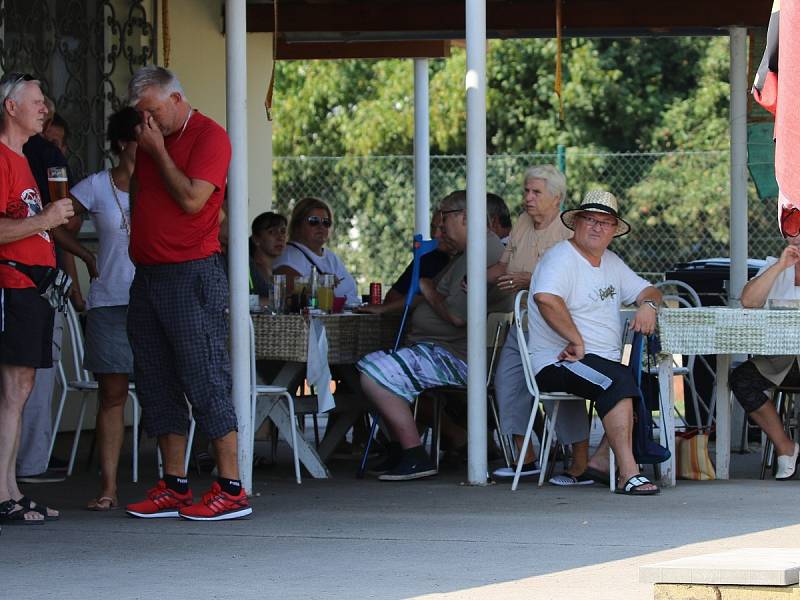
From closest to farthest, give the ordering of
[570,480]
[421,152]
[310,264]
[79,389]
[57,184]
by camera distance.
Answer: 1. [57,184]
2. [570,480]
3. [79,389]
4. [310,264]
5. [421,152]

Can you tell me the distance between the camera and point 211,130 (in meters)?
6.11

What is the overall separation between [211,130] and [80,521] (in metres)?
1.63

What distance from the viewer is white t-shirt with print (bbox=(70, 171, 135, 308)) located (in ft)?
22.1

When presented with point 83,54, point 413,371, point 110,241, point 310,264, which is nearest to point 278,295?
point 413,371

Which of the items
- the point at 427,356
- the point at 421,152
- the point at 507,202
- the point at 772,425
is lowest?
the point at 772,425

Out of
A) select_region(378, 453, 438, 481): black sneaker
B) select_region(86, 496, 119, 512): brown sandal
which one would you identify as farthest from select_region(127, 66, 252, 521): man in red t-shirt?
select_region(378, 453, 438, 481): black sneaker

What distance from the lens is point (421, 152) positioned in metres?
11.8

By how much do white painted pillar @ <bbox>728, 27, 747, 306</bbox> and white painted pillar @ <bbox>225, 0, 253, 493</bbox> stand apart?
10.9ft

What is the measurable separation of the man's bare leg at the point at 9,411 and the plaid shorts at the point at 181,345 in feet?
1.46

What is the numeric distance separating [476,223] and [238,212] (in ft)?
3.67

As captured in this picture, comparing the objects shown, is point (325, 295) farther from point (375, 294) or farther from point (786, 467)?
point (786, 467)

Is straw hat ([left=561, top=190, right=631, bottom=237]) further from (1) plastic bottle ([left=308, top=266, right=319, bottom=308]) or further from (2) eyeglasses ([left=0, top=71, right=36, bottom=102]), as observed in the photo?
(2) eyeglasses ([left=0, top=71, right=36, bottom=102])

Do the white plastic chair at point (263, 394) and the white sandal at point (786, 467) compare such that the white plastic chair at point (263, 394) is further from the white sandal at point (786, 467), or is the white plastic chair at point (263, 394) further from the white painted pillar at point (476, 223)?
the white sandal at point (786, 467)

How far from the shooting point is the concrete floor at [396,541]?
4.91 m
